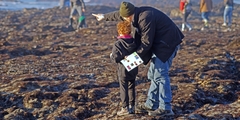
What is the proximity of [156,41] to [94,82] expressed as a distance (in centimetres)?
380

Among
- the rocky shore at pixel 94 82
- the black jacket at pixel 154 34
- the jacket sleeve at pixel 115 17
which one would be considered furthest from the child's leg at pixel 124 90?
the jacket sleeve at pixel 115 17

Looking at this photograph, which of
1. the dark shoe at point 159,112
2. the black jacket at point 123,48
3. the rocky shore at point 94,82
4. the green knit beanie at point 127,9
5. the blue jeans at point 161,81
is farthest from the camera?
the rocky shore at point 94,82

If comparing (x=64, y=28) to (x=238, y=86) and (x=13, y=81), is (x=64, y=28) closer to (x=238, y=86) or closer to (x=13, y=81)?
(x=13, y=81)

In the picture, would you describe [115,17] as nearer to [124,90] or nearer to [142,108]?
[124,90]

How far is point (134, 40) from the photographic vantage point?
6492 mm

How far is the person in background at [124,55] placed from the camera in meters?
6.29

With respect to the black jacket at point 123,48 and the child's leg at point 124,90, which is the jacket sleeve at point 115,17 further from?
the child's leg at point 124,90

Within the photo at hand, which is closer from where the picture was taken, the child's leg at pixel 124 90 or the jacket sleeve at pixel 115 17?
the child's leg at pixel 124 90

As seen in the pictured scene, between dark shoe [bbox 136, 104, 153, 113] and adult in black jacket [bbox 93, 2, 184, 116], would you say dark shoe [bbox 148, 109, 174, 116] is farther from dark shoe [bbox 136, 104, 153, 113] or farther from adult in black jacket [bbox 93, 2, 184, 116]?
dark shoe [bbox 136, 104, 153, 113]

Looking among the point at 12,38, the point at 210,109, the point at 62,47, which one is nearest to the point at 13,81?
the point at 210,109

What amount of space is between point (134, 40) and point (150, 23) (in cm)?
45

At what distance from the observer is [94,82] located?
9.95 meters

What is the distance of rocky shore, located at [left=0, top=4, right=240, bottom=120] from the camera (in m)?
7.62

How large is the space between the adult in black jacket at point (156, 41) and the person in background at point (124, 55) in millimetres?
174
